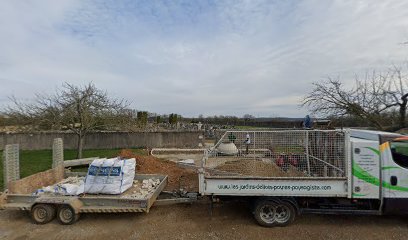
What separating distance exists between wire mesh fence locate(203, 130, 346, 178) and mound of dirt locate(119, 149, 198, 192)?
224 cm

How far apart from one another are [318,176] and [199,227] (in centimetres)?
263

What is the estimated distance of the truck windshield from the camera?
4.71 m

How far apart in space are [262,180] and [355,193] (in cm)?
171

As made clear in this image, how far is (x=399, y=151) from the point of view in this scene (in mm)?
4781

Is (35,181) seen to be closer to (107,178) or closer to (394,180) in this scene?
(107,178)

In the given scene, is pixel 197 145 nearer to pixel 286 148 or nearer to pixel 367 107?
pixel 367 107

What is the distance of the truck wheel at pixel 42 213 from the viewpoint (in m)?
5.29

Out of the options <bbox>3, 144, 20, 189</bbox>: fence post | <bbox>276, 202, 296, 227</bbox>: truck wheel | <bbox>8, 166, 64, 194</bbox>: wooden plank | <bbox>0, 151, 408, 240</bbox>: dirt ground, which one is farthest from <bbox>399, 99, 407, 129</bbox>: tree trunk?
<bbox>3, 144, 20, 189</bbox>: fence post

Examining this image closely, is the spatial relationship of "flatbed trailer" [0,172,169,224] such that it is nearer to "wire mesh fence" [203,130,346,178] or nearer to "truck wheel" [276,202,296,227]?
"wire mesh fence" [203,130,346,178]

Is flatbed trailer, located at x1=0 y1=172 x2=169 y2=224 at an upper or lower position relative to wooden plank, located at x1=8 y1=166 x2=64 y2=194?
lower

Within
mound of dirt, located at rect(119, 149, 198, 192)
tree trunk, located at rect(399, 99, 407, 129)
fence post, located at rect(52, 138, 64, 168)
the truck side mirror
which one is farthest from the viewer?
tree trunk, located at rect(399, 99, 407, 129)

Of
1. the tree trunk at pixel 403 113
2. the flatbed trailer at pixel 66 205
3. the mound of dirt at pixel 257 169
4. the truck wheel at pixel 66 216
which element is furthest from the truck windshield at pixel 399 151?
the tree trunk at pixel 403 113

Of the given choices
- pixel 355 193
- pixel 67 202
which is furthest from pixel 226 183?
pixel 67 202

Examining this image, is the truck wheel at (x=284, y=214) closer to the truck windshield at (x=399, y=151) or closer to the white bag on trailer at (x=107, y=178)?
the truck windshield at (x=399, y=151)
